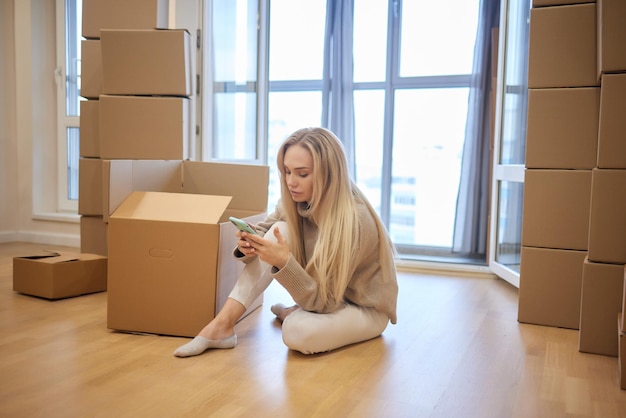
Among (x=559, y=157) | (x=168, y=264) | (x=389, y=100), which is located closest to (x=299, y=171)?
(x=168, y=264)

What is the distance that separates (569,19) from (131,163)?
1673mm

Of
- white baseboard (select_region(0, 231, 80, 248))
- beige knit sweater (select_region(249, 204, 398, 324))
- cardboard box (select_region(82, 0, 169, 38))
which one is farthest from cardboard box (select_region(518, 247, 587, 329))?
white baseboard (select_region(0, 231, 80, 248))

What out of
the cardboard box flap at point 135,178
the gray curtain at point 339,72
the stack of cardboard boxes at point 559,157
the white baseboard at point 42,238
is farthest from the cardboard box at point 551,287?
the white baseboard at point 42,238

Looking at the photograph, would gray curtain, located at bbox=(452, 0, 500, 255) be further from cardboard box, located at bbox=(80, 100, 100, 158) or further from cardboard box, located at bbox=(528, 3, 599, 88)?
cardboard box, located at bbox=(80, 100, 100, 158)

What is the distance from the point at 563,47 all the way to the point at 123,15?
1.92 meters

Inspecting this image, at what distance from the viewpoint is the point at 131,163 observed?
208 centimetres

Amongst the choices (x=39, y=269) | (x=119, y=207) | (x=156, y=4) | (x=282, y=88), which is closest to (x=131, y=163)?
(x=119, y=207)

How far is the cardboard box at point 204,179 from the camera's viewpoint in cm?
216

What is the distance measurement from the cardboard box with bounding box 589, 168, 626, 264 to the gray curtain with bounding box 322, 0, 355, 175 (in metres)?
2.35

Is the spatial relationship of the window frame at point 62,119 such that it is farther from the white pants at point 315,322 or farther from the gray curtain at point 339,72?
the white pants at point 315,322

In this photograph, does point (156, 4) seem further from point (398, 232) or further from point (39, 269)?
point (398, 232)

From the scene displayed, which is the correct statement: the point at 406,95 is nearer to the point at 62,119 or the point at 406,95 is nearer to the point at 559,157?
the point at 559,157

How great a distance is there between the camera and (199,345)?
1624mm

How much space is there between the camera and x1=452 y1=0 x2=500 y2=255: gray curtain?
12.0 ft
